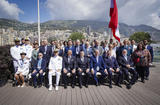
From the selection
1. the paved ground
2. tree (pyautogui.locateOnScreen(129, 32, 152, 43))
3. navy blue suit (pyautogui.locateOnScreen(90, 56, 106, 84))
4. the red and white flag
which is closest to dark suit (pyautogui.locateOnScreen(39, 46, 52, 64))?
the paved ground

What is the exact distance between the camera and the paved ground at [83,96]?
296 cm

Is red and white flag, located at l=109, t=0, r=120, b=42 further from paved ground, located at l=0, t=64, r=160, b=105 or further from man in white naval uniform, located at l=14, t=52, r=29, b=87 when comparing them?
man in white naval uniform, located at l=14, t=52, r=29, b=87

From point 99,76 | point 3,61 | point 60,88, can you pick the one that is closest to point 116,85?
point 99,76

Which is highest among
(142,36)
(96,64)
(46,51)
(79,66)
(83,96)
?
(142,36)

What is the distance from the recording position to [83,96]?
3.29 meters

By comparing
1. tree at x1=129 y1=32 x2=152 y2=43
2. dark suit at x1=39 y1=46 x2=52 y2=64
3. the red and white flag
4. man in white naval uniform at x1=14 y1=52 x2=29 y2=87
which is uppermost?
tree at x1=129 y1=32 x2=152 y2=43

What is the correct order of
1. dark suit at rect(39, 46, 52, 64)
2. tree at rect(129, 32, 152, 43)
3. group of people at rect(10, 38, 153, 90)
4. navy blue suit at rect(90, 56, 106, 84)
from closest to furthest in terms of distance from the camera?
group of people at rect(10, 38, 153, 90), navy blue suit at rect(90, 56, 106, 84), dark suit at rect(39, 46, 52, 64), tree at rect(129, 32, 152, 43)

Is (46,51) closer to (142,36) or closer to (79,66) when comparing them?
(79,66)

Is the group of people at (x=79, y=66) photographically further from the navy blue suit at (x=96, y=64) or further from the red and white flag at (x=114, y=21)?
the red and white flag at (x=114, y=21)

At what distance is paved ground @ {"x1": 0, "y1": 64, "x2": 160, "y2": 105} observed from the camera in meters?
2.96

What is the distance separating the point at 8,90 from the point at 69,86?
2.80 m

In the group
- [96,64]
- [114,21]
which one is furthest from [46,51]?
[114,21]

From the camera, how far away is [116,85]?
4203mm

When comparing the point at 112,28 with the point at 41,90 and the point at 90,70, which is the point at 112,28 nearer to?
the point at 90,70
